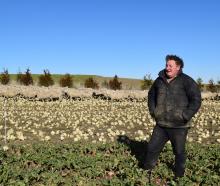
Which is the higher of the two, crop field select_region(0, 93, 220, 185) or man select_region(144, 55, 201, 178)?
man select_region(144, 55, 201, 178)

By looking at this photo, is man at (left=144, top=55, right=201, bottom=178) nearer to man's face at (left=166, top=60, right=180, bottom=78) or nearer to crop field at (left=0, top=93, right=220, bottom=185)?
man's face at (left=166, top=60, right=180, bottom=78)

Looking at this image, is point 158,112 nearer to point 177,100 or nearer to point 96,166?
point 177,100

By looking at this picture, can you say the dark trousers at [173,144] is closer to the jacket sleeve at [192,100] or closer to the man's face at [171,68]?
the jacket sleeve at [192,100]

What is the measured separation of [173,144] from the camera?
928 centimetres

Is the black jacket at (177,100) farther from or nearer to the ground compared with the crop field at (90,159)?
farther from the ground

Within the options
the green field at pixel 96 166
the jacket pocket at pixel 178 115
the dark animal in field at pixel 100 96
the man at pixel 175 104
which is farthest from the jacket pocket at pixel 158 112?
the dark animal in field at pixel 100 96

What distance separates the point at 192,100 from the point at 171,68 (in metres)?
0.74

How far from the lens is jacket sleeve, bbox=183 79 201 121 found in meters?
8.89

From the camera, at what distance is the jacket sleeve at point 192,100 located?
889 cm

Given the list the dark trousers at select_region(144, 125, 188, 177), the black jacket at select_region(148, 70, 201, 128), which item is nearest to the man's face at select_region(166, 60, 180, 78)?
the black jacket at select_region(148, 70, 201, 128)

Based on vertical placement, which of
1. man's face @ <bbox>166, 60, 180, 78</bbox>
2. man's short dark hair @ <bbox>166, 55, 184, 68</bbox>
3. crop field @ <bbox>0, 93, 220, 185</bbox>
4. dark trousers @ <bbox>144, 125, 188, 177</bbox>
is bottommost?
crop field @ <bbox>0, 93, 220, 185</bbox>

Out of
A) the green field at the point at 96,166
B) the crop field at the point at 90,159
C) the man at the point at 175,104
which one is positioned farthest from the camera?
the man at the point at 175,104

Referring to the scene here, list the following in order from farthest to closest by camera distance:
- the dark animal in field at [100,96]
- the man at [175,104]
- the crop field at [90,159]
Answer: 1. the dark animal in field at [100,96]
2. the man at [175,104]
3. the crop field at [90,159]

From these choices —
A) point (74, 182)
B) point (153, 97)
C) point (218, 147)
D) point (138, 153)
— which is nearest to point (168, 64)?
point (153, 97)
